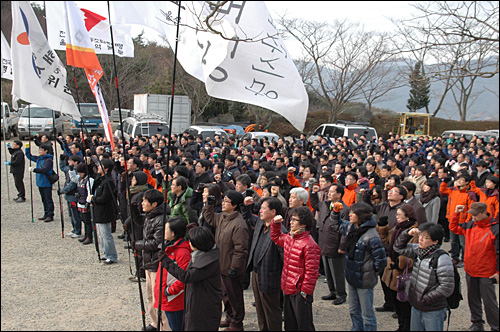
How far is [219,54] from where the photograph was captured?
3.55 metres

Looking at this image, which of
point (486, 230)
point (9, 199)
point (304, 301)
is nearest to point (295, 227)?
point (304, 301)

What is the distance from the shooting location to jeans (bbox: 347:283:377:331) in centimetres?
430

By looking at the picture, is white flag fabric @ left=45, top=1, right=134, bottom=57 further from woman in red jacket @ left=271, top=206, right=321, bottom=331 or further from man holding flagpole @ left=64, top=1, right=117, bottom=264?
woman in red jacket @ left=271, top=206, right=321, bottom=331

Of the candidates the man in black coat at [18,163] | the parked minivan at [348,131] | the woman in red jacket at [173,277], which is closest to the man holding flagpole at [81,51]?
the woman in red jacket at [173,277]

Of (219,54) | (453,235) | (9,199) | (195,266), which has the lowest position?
(9,199)

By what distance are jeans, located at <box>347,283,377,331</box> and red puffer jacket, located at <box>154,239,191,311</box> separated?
180 cm

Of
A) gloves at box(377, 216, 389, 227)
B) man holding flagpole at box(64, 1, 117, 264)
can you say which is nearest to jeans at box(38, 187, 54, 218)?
man holding flagpole at box(64, 1, 117, 264)

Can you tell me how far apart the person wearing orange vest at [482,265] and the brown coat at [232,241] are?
2522 mm

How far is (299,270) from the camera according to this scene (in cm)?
398

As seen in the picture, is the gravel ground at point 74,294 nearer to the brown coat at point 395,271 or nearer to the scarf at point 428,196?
the brown coat at point 395,271

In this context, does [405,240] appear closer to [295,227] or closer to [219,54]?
[295,227]

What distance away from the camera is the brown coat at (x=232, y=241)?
14.7 ft

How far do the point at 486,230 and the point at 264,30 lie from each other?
333 centimetres

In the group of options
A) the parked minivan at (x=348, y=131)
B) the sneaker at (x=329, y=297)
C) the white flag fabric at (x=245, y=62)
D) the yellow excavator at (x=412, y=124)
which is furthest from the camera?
the yellow excavator at (x=412, y=124)
